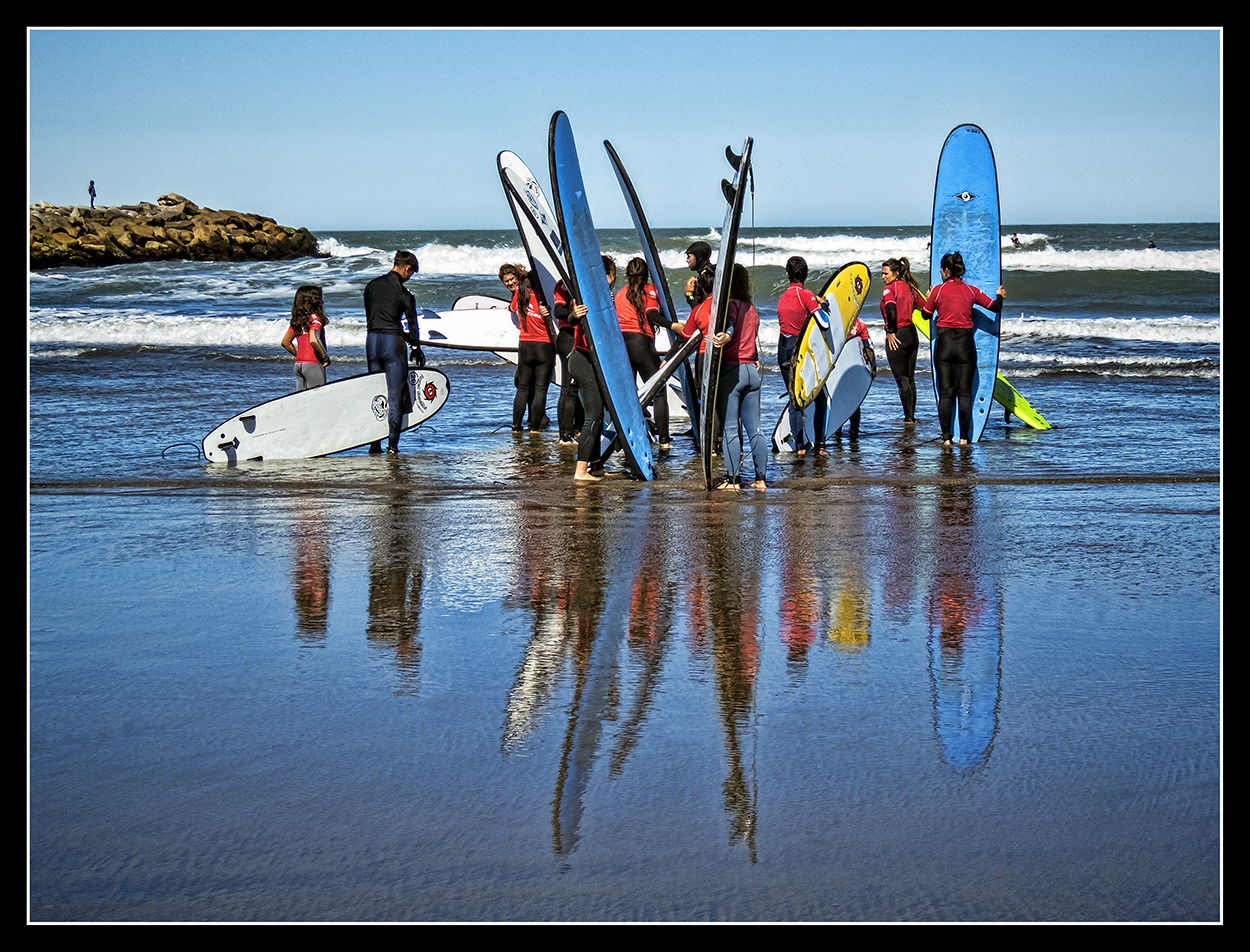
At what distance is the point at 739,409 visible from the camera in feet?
32.0

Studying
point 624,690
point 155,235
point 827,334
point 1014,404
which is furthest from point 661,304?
point 155,235

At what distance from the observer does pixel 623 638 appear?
5977 millimetres

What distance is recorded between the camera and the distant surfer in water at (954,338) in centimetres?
1184

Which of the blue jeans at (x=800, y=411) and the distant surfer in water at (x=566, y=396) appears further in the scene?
the blue jeans at (x=800, y=411)

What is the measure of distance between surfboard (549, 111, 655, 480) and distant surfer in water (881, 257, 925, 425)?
3601mm

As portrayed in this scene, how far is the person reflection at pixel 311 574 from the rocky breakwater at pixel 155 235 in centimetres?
5078

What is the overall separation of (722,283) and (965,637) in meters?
4.02

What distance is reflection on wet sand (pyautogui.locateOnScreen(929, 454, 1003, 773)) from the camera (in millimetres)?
4746

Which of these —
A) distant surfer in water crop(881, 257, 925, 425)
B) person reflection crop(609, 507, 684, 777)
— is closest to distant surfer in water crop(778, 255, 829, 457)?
distant surfer in water crop(881, 257, 925, 425)

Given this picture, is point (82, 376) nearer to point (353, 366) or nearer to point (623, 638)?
point (353, 366)


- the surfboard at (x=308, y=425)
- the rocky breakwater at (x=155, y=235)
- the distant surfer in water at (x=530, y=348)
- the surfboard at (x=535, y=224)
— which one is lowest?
the surfboard at (x=308, y=425)

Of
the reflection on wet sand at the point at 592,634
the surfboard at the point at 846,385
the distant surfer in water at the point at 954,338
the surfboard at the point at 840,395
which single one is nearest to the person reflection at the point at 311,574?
the reflection on wet sand at the point at 592,634

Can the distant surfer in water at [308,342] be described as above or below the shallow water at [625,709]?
above

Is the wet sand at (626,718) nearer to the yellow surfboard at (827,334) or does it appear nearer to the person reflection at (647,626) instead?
the person reflection at (647,626)
